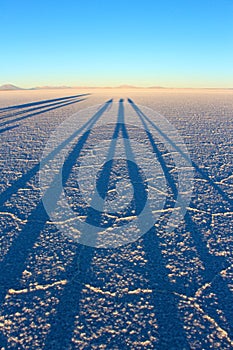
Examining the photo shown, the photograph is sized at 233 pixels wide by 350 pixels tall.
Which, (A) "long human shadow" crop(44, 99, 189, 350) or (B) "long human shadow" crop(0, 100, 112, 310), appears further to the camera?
(B) "long human shadow" crop(0, 100, 112, 310)

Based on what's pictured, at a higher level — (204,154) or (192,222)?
(204,154)

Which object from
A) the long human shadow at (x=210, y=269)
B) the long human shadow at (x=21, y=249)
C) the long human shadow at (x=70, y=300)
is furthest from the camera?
the long human shadow at (x=21, y=249)

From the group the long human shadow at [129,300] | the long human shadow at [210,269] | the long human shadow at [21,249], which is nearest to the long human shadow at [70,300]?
the long human shadow at [129,300]

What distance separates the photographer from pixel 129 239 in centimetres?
197

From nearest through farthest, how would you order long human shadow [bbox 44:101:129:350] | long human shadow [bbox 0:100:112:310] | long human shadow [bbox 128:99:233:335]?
long human shadow [bbox 44:101:129:350] → long human shadow [bbox 128:99:233:335] → long human shadow [bbox 0:100:112:310]

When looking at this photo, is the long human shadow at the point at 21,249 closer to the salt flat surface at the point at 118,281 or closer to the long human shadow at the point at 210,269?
the salt flat surface at the point at 118,281

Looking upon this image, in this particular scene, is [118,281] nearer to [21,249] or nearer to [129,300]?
[129,300]

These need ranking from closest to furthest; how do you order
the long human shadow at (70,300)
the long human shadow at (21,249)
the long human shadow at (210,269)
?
1. the long human shadow at (70,300)
2. the long human shadow at (210,269)
3. the long human shadow at (21,249)

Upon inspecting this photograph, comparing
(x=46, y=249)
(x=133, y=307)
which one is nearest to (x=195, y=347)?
(x=133, y=307)

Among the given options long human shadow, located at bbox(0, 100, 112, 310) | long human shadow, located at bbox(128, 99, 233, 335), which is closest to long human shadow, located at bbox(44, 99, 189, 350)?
long human shadow, located at bbox(128, 99, 233, 335)

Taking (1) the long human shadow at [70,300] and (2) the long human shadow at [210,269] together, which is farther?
(2) the long human shadow at [210,269]

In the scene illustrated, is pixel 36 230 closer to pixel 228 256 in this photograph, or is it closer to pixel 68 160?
pixel 228 256

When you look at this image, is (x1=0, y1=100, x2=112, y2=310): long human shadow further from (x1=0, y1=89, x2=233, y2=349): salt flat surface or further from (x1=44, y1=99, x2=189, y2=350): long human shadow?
(x1=44, y1=99, x2=189, y2=350): long human shadow

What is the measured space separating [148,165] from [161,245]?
1859mm
